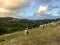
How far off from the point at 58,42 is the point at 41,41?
2277 millimetres

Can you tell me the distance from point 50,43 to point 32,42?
2.43 m

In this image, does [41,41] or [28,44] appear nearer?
[28,44]

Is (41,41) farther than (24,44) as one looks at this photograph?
Yes

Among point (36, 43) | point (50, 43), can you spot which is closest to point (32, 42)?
point (36, 43)

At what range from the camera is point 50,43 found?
2556 centimetres

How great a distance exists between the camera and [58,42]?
26.4 m

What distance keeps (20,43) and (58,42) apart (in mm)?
5090

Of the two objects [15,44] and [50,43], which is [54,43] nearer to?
[50,43]

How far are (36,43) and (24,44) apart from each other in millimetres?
1636

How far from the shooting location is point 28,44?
82.1ft

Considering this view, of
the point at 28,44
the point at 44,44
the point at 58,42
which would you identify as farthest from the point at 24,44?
the point at 58,42

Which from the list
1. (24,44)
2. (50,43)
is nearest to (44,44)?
(50,43)

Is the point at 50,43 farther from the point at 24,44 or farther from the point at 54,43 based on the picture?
the point at 24,44

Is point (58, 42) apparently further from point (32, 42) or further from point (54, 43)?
point (32, 42)
